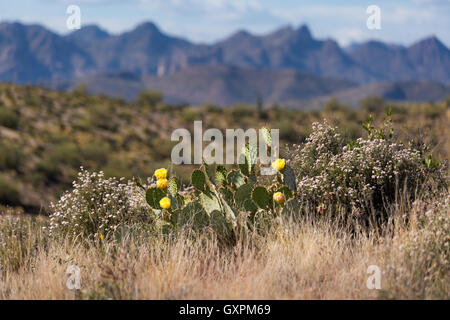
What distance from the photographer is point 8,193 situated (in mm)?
20484

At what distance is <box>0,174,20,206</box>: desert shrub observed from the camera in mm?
20094

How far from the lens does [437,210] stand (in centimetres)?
490

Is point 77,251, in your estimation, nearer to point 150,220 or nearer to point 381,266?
point 150,220

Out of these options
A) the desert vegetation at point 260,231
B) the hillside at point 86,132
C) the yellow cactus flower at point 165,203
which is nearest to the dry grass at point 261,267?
the desert vegetation at point 260,231

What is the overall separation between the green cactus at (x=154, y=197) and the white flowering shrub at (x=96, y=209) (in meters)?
0.40

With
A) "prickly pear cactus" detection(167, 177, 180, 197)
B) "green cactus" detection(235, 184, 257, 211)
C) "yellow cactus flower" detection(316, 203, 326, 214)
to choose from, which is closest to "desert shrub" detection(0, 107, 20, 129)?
"prickly pear cactus" detection(167, 177, 180, 197)

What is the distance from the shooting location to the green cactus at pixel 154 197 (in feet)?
17.6

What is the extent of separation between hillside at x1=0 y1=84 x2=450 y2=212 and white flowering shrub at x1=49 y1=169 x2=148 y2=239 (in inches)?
335

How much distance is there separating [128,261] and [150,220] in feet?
4.66

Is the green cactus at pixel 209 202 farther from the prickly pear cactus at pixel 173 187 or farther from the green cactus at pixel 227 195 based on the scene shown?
the prickly pear cactus at pixel 173 187

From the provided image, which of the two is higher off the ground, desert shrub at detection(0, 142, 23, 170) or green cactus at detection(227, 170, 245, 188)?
desert shrub at detection(0, 142, 23, 170)

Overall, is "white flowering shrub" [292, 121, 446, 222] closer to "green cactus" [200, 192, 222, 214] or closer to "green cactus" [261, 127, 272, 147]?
"green cactus" [261, 127, 272, 147]

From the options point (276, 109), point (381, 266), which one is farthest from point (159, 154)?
point (381, 266)

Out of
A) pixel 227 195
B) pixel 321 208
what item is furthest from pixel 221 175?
pixel 321 208
